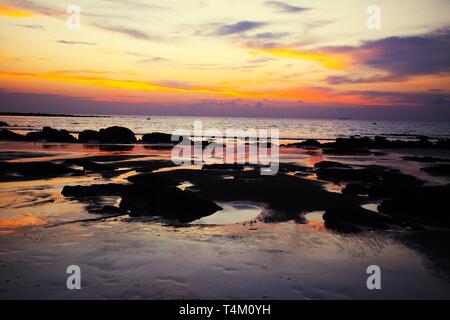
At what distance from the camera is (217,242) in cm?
1070

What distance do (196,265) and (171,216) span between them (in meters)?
4.85

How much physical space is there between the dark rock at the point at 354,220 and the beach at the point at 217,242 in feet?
0.13

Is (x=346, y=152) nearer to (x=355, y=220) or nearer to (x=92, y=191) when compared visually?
(x=355, y=220)

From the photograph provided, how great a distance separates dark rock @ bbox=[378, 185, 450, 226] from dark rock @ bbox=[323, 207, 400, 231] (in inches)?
66.8

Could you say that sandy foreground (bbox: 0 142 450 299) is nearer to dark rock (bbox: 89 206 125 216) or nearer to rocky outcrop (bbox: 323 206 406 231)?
dark rock (bbox: 89 206 125 216)

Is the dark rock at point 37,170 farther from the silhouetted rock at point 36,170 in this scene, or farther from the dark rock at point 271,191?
the dark rock at point 271,191

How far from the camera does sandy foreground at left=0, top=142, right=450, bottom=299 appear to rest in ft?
24.8

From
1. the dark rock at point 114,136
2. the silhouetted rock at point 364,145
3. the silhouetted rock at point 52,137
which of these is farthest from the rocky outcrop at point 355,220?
the silhouetted rock at point 52,137

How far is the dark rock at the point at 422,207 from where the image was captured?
45.0 ft

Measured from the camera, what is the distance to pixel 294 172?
26469 millimetres

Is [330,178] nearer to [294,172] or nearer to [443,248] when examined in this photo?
[294,172]

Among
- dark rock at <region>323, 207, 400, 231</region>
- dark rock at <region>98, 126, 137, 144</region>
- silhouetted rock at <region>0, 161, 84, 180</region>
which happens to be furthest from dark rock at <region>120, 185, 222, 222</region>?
dark rock at <region>98, 126, 137, 144</region>

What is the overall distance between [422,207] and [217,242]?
8900mm

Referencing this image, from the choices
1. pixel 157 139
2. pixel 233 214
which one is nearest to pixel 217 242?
pixel 233 214
